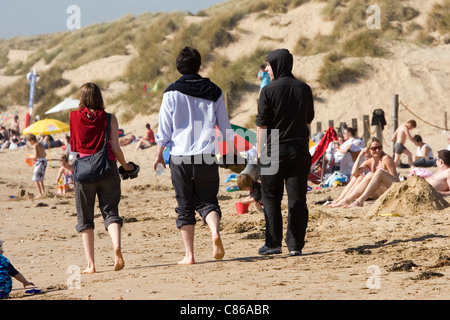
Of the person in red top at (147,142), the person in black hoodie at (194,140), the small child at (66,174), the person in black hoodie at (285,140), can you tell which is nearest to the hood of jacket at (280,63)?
the person in black hoodie at (285,140)

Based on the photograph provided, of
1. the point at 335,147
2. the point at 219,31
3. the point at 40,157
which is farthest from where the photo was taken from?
the point at 219,31

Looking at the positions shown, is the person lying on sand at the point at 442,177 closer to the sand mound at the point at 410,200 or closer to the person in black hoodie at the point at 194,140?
the sand mound at the point at 410,200

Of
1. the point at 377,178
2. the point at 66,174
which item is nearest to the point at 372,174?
the point at 377,178

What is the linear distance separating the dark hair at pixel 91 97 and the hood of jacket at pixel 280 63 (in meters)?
1.47

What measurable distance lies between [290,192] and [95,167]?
1.63 metres

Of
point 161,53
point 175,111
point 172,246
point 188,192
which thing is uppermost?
point 161,53

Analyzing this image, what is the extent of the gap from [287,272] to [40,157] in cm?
1012

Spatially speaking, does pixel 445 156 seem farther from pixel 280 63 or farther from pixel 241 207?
pixel 280 63

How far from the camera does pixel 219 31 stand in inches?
1324

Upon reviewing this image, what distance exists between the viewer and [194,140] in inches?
233
